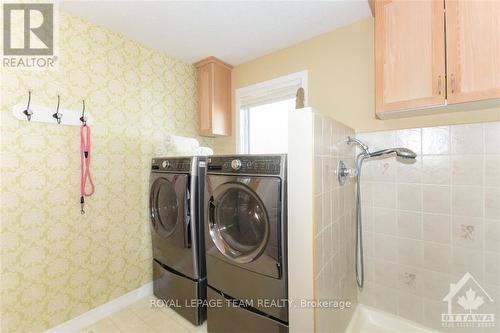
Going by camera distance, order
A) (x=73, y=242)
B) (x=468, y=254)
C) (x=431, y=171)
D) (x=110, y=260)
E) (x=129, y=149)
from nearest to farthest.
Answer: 1. (x=468, y=254)
2. (x=431, y=171)
3. (x=73, y=242)
4. (x=110, y=260)
5. (x=129, y=149)

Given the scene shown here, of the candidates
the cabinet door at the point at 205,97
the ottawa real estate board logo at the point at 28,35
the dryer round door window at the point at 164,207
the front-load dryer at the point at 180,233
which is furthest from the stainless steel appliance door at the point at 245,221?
the ottawa real estate board logo at the point at 28,35

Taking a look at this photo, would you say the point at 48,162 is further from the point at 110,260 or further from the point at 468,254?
the point at 468,254

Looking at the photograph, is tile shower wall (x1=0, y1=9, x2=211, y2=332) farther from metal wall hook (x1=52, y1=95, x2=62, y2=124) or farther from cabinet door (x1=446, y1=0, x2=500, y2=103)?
cabinet door (x1=446, y1=0, x2=500, y2=103)

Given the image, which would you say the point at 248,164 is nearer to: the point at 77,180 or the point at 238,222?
the point at 238,222

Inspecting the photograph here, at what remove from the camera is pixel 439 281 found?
153 centimetres

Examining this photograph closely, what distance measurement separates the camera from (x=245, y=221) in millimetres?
1443

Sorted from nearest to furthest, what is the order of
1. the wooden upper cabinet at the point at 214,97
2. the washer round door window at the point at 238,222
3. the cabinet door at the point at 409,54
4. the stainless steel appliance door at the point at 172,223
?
the cabinet door at the point at 409,54 → the washer round door window at the point at 238,222 → the stainless steel appliance door at the point at 172,223 → the wooden upper cabinet at the point at 214,97

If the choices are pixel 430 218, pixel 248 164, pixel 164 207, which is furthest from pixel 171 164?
pixel 430 218

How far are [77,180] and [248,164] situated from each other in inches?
53.7

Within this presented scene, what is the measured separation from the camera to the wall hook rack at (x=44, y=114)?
1474 mm

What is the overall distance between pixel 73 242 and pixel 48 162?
614 mm

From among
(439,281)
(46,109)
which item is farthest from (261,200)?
(46,109)

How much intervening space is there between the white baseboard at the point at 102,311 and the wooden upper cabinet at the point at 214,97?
170cm

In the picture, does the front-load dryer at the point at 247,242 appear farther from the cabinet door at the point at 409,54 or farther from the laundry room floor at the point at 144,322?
the cabinet door at the point at 409,54
